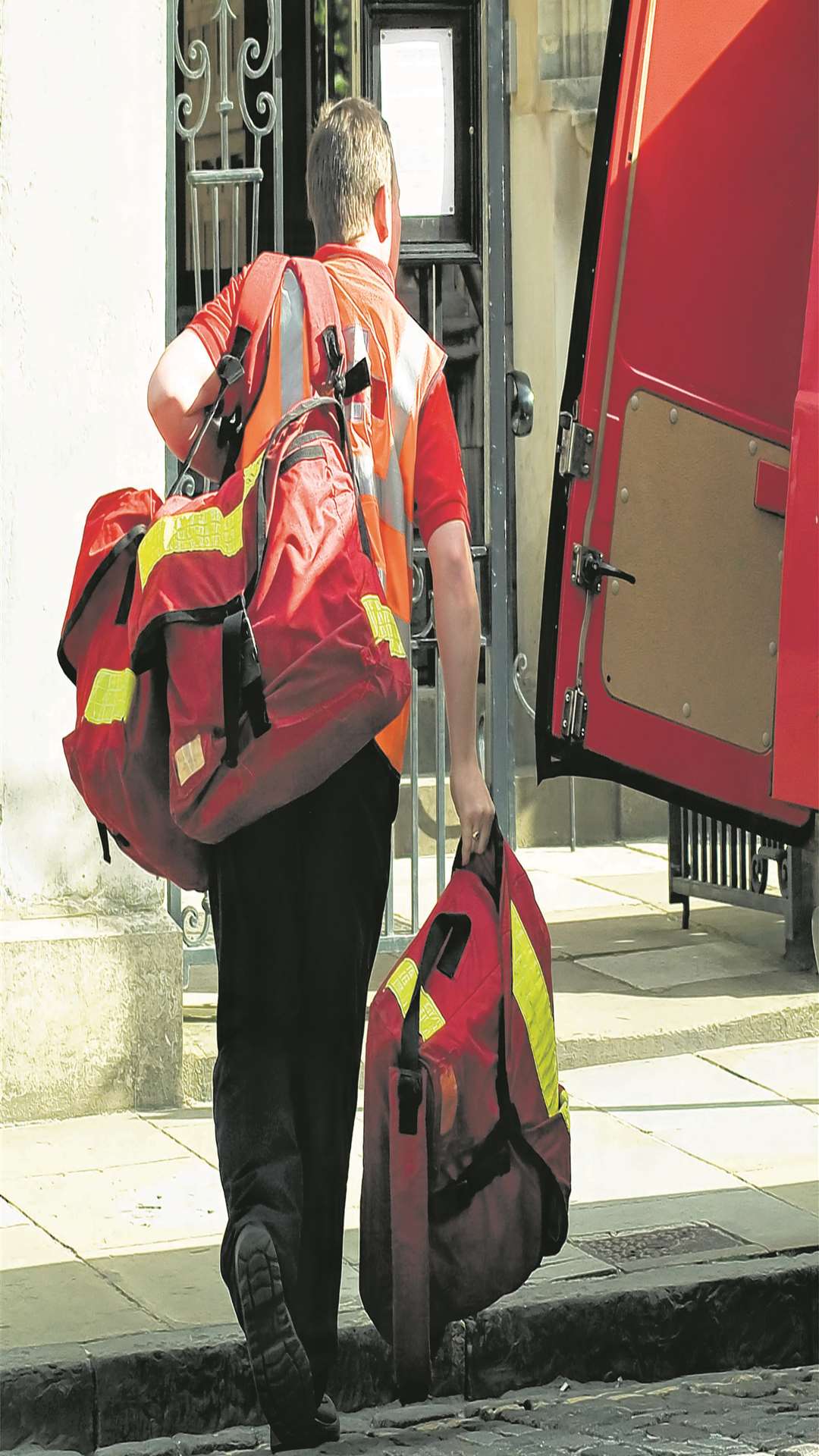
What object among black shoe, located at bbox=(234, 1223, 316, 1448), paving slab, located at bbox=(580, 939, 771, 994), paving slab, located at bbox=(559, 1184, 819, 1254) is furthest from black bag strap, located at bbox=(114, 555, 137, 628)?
paving slab, located at bbox=(580, 939, 771, 994)

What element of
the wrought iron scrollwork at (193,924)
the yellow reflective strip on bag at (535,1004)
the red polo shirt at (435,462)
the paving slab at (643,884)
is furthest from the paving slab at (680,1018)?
the red polo shirt at (435,462)

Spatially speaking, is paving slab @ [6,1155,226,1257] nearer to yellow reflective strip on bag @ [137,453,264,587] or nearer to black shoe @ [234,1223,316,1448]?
black shoe @ [234,1223,316,1448]

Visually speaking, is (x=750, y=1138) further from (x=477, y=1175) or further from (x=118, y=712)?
(x=118, y=712)

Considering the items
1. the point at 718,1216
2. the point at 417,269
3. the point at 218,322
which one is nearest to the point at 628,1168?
the point at 718,1216

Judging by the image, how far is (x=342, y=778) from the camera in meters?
3.52

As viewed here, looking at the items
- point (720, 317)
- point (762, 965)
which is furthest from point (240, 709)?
point (762, 965)

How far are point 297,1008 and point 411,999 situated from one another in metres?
0.20

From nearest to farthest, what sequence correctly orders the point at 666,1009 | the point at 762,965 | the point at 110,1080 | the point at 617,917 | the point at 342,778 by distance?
the point at 342,778, the point at 110,1080, the point at 666,1009, the point at 762,965, the point at 617,917

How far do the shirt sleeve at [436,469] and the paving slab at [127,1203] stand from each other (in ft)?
5.93

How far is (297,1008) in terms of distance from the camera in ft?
11.6

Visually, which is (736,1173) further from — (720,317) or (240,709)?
(240,709)

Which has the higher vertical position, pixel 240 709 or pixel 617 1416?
pixel 240 709

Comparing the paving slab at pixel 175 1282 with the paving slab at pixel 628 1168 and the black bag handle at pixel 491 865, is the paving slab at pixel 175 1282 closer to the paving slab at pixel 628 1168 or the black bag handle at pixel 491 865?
the paving slab at pixel 628 1168

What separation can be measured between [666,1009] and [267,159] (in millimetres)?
4265
